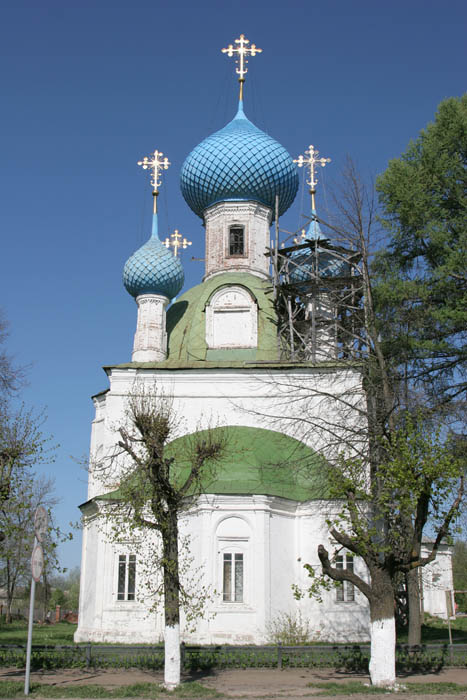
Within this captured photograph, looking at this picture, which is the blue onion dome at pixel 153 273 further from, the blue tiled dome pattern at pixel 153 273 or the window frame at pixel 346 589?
the window frame at pixel 346 589

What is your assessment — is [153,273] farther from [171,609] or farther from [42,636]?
[171,609]

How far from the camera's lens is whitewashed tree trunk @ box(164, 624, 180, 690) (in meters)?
8.93

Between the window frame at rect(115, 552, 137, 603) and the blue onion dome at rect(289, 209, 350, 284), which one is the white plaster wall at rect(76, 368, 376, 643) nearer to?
the window frame at rect(115, 552, 137, 603)

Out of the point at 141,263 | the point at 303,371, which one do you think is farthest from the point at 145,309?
the point at 303,371

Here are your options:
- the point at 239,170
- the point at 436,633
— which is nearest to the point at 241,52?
the point at 239,170

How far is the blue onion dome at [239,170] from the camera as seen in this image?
21.3 metres

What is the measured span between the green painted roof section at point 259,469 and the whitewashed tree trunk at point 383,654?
4434mm

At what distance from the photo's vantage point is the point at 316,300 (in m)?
18.4

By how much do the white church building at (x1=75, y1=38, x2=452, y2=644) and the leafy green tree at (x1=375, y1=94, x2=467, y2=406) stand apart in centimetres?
129

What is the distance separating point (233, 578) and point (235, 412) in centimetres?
422

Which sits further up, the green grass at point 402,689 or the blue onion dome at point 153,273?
the blue onion dome at point 153,273

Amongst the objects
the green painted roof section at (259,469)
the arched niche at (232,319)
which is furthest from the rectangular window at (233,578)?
the arched niche at (232,319)

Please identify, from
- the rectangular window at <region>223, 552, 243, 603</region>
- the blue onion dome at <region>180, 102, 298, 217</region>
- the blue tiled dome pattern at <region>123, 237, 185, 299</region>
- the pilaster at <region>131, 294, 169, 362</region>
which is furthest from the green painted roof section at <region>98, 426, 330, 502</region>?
the blue onion dome at <region>180, 102, 298, 217</region>

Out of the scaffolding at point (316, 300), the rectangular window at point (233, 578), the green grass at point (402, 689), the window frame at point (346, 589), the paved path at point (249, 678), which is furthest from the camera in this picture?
the scaffolding at point (316, 300)
